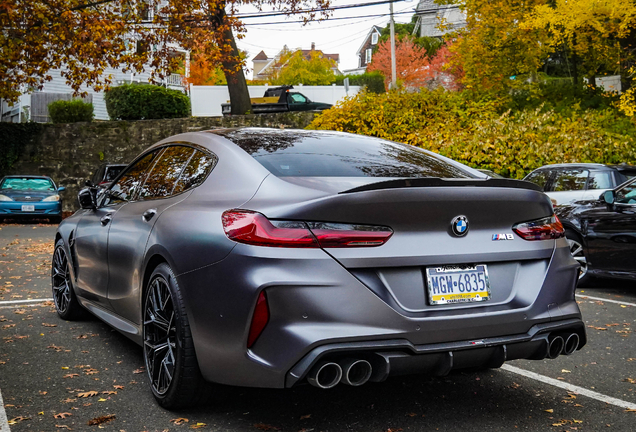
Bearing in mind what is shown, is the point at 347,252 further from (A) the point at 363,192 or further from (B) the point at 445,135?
(B) the point at 445,135

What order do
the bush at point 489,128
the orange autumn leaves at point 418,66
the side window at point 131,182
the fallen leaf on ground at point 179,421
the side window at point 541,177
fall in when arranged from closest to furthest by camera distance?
the fallen leaf on ground at point 179,421 → the side window at point 131,182 → the side window at point 541,177 → the bush at point 489,128 → the orange autumn leaves at point 418,66

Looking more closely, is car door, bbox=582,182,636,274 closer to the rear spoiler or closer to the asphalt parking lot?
the asphalt parking lot

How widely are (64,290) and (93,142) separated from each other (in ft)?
68.7

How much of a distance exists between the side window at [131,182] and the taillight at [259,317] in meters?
2.15

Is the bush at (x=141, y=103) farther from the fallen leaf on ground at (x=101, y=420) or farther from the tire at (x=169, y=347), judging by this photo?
the fallen leaf on ground at (x=101, y=420)

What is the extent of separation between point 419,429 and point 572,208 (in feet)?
20.8

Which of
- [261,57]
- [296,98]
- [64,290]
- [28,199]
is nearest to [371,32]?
[261,57]

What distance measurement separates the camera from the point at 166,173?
4.72m

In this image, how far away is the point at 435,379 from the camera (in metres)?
4.61

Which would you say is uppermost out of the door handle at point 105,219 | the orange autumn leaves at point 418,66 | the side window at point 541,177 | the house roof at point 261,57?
the house roof at point 261,57

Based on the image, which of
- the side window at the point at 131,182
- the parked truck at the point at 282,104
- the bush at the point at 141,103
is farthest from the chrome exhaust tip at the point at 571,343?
the parked truck at the point at 282,104

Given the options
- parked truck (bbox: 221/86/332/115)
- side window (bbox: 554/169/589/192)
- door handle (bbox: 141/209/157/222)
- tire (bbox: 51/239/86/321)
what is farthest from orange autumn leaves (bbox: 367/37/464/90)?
door handle (bbox: 141/209/157/222)

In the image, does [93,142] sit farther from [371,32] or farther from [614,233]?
[371,32]

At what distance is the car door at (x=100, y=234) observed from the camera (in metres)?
5.19
